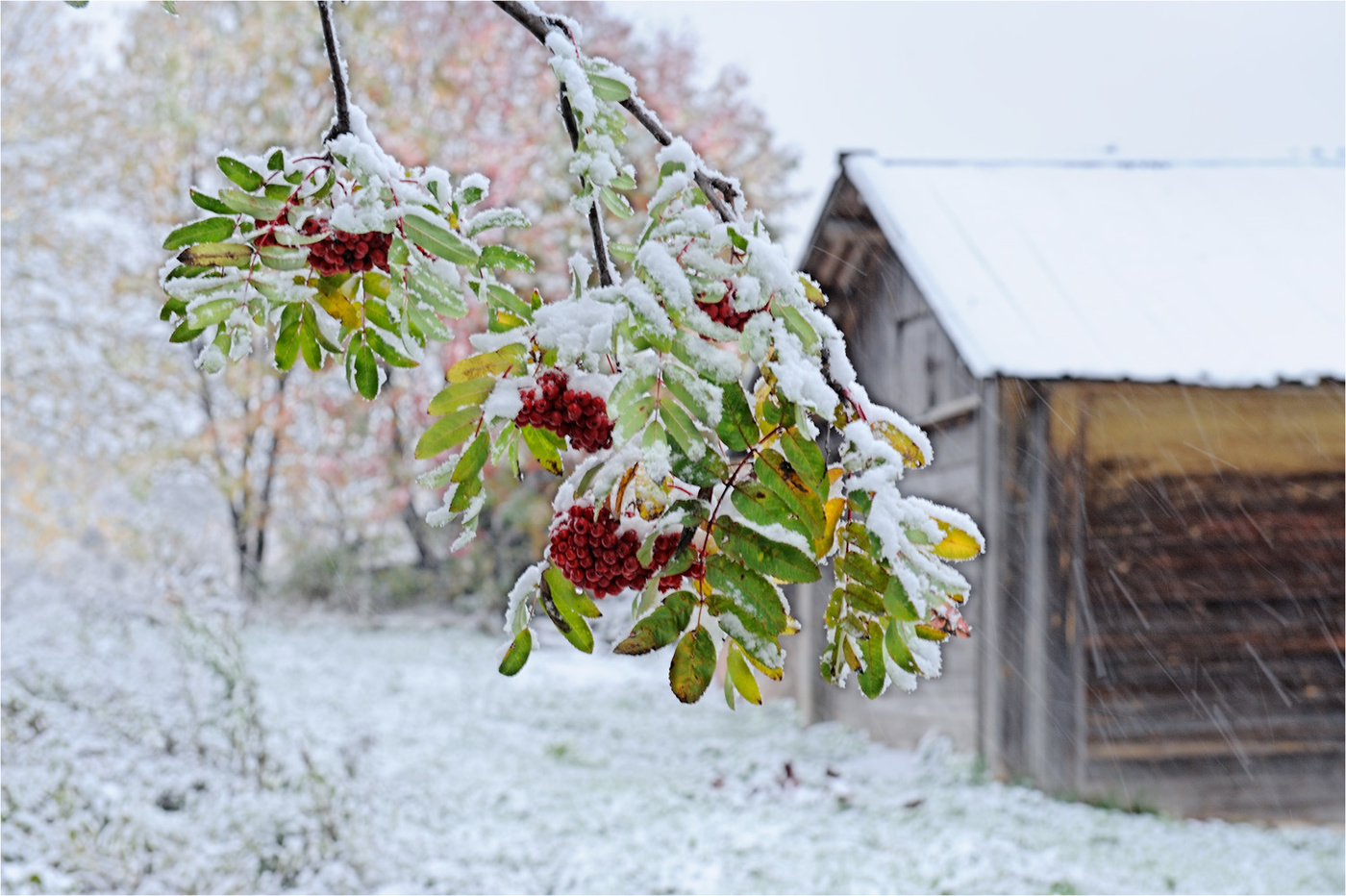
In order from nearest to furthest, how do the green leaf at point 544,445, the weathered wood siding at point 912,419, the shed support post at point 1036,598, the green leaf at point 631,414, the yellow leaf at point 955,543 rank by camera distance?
the green leaf at point 631,414 → the yellow leaf at point 955,543 → the green leaf at point 544,445 → the shed support post at point 1036,598 → the weathered wood siding at point 912,419

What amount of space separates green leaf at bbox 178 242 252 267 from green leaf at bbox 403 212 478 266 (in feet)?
0.63

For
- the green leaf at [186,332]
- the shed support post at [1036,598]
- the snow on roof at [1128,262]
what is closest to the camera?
the green leaf at [186,332]

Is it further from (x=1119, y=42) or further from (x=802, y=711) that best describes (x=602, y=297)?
(x=1119, y=42)

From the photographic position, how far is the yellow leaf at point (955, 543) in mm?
839

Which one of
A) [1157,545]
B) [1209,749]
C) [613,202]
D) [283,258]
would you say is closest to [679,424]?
Result: [613,202]

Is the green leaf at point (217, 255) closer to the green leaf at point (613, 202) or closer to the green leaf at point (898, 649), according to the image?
the green leaf at point (613, 202)

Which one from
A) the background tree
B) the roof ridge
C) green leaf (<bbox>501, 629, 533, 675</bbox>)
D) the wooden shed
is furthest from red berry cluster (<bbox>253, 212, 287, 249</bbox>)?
the background tree

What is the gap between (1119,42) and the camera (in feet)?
24.4

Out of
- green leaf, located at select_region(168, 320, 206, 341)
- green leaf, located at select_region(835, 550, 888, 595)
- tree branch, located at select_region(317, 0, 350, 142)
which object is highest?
tree branch, located at select_region(317, 0, 350, 142)

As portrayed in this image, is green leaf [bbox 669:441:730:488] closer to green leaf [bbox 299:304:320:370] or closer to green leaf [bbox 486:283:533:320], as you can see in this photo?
green leaf [bbox 486:283:533:320]

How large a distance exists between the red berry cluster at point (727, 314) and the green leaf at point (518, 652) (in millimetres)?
329

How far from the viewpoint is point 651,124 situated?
0.85 m

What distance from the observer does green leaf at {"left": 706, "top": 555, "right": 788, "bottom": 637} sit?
79 cm

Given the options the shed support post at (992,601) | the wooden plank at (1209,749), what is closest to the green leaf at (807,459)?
the shed support post at (992,601)
